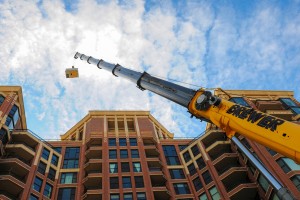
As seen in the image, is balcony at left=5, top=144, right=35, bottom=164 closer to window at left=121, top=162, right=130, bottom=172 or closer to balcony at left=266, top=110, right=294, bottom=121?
window at left=121, top=162, right=130, bottom=172

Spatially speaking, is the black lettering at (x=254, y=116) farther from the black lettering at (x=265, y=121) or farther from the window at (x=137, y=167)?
the window at (x=137, y=167)

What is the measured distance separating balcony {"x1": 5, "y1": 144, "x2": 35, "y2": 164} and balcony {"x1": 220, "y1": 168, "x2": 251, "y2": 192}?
97.4ft

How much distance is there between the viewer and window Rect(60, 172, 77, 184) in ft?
165

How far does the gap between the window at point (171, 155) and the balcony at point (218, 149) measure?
22.3ft

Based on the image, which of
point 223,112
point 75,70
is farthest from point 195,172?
point 223,112

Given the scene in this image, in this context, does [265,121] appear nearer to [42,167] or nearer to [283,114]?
[283,114]

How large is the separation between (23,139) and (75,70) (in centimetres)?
1711

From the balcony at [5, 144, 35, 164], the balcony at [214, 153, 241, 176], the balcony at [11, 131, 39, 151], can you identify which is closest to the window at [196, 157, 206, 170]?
the balcony at [214, 153, 241, 176]

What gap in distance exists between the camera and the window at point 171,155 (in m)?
57.1

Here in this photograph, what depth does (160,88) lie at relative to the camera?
24.5 m

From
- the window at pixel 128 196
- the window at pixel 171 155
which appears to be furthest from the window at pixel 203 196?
the window at pixel 128 196

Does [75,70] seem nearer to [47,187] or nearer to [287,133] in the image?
[47,187]

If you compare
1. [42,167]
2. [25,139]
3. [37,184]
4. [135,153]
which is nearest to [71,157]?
[42,167]

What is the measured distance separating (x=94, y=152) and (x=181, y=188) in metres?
15.9
